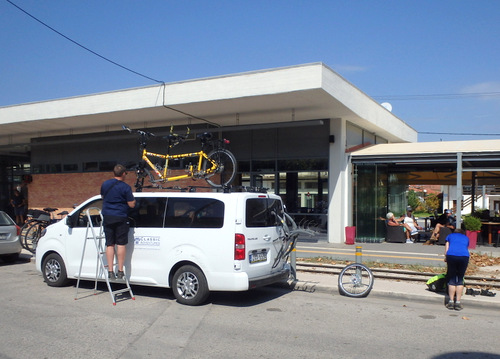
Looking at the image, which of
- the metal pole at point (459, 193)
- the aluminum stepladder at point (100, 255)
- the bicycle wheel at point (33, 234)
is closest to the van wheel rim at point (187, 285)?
the aluminum stepladder at point (100, 255)

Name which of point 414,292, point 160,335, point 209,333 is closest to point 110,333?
point 160,335

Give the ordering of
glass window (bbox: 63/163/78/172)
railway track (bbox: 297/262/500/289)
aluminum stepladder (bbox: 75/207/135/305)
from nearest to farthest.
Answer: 1. aluminum stepladder (bbox: 75/207/135/305)
2. railway track (bbox: 297/262/500/289)
3. glass window (bbox: 63/163/78/172)

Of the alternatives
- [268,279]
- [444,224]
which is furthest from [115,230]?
[444,224]

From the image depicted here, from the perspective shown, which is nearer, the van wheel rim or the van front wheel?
the van front wheel

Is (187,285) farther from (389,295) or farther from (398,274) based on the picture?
(398,274)

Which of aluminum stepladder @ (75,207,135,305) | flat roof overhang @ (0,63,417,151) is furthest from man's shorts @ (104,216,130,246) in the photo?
flat roof overhang @ (0,63,417,151)

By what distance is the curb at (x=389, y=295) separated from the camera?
798 cm

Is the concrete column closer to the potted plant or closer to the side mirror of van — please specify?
the potted plant

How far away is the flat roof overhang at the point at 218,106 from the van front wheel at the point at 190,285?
6649 mm

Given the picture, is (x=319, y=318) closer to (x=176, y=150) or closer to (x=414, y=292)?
(x=414, y=292)

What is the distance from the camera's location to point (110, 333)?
19.9 ft

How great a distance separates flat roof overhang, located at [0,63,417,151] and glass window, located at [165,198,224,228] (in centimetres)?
589

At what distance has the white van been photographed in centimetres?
723

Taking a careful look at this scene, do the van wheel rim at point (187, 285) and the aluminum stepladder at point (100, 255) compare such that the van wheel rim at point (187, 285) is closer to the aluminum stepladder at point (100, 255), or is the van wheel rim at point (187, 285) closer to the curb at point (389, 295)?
the aluminum stepladder at point (100, 255)
